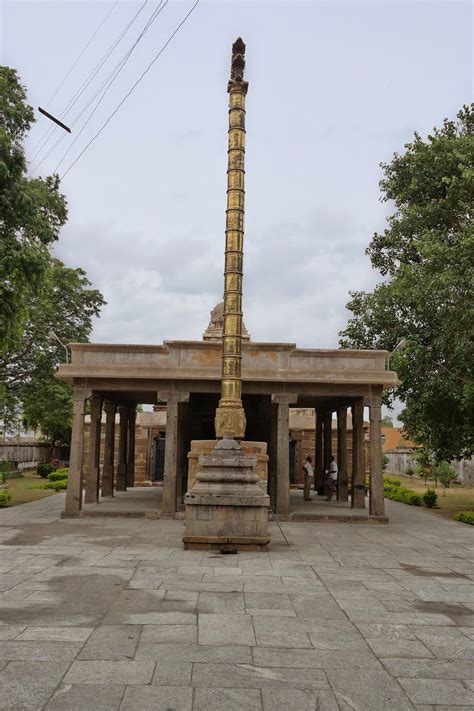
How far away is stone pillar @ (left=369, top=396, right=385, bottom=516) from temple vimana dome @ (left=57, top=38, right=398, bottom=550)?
27 mm

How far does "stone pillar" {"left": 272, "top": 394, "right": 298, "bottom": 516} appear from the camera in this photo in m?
15.0

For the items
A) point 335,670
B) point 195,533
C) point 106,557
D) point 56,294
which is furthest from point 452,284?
point 56,294

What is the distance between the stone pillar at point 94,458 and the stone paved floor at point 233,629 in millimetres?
7463

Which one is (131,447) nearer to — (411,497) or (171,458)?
(171,458)

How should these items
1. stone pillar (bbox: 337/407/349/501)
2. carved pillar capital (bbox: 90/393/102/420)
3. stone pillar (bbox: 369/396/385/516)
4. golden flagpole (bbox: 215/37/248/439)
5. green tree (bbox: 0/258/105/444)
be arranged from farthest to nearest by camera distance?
1. green tree (bbox: 0/258/105/444)
2. stone pillar (bbox: 337/407/349/501)
3. carved pillar capital (bbox: 90/393/102/420)
4. stone pillar (bbox: 369/396/385/516)
5. golden flagpole (bbox: 215/37/248/439)

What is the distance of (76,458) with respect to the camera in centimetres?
1501

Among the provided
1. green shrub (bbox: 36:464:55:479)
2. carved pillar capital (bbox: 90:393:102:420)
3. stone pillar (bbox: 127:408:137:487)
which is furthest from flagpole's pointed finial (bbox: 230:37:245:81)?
green shrub (bbox: 36:464:55:479)

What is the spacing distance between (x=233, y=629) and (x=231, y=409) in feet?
19.5

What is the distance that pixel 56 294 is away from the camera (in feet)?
98.4

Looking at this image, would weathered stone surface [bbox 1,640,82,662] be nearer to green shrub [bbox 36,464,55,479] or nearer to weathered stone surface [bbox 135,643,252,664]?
weathered stone surface [bbox 135,643,252,664]

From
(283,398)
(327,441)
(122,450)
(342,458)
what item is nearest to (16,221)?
(283,398)

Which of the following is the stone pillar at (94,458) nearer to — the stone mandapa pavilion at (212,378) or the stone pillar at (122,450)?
the stone mandapa pavilion at (212,378)

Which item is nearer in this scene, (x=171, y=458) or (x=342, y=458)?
(x=171, y=458)

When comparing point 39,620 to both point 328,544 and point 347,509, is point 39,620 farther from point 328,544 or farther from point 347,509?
point 347,509
